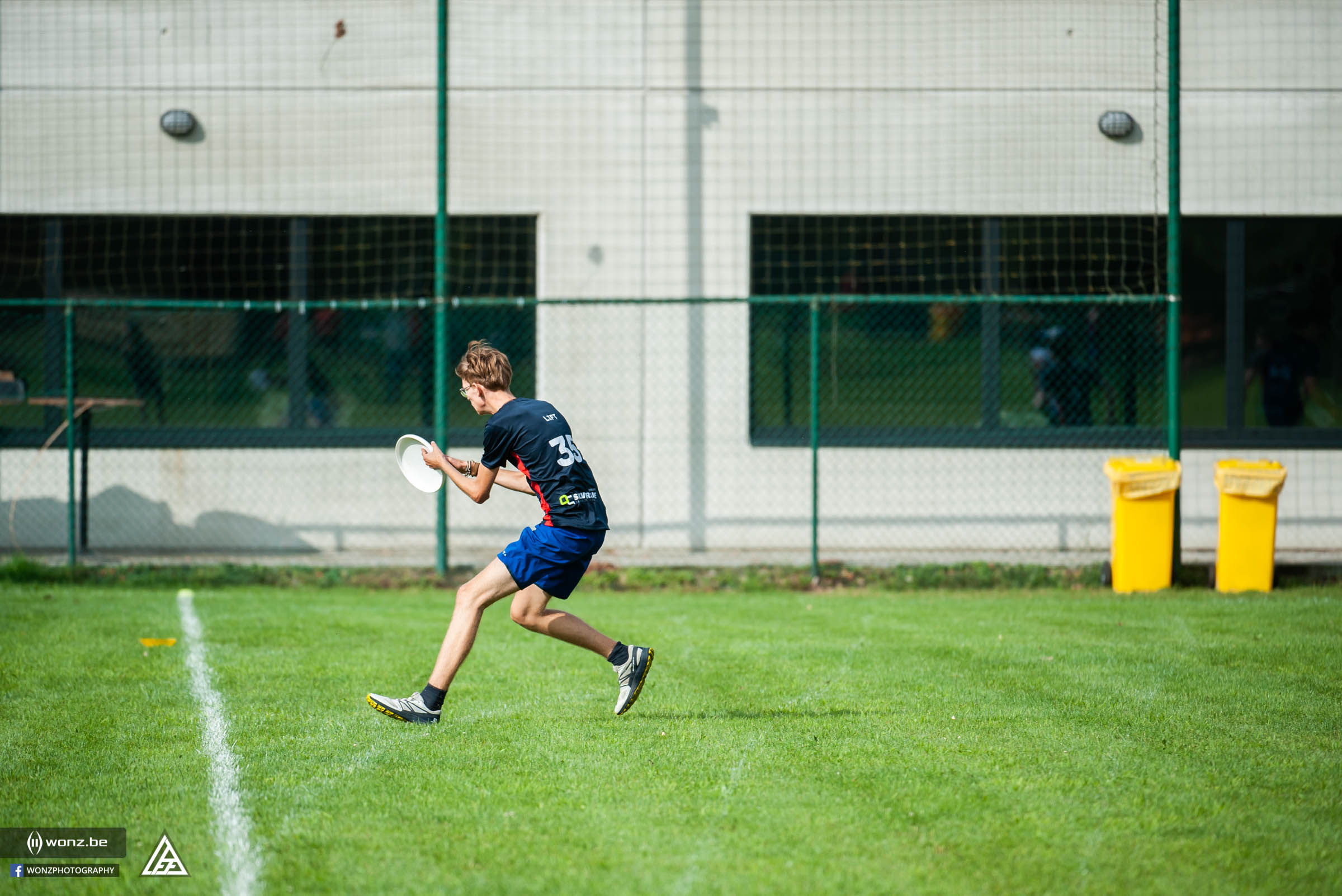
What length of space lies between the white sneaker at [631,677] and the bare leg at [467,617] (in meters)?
0.68

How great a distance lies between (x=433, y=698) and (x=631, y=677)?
93cm

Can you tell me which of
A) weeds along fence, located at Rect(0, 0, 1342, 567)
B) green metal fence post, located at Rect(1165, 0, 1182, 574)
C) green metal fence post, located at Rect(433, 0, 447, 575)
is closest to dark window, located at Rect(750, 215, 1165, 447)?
weeds along fence, located at Rect(0, 0, 1342, 567)

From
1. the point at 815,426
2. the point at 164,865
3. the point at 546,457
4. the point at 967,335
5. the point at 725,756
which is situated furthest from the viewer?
the point at 967,335

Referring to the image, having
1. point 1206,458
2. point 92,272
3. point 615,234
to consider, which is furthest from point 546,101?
point 1206,458

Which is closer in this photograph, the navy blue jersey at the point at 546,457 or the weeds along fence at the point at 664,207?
the navy blue jersey at the point at 546,457

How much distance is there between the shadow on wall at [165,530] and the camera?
12.4 metres

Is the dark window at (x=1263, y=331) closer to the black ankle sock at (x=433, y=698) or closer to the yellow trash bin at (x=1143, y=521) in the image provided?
the yellow trash bin at (x=1143, y=521)

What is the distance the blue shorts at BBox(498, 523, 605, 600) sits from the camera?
229 inches

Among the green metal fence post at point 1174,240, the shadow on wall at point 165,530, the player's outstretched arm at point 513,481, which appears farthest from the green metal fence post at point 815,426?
the player's outstretched arm at point 513,481

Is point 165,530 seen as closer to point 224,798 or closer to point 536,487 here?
point 536,487

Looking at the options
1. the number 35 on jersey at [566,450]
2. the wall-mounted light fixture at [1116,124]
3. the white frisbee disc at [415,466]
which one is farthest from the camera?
the wall-mounted light fixture at [1116,124]

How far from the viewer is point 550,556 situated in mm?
5844

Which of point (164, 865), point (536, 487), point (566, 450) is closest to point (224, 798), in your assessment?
point (164, 865)

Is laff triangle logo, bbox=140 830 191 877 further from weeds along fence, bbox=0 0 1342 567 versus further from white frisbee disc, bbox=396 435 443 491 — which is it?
weeds along fence, bbox=0 0 1342 567
